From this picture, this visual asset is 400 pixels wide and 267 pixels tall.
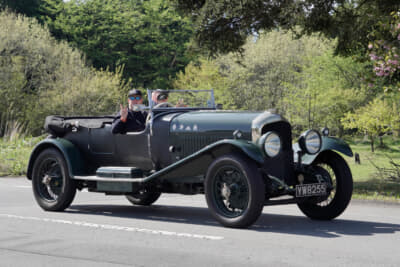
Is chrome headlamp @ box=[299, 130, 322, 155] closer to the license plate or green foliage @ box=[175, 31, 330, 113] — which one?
the license plate

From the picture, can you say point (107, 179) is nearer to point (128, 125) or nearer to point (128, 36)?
point (128, 125)

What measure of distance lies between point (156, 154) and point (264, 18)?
6.41 m

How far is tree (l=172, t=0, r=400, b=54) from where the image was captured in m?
13.3

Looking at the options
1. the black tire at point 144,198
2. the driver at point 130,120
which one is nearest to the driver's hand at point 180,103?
the driver at point 130,120

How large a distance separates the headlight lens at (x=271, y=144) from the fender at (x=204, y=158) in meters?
0.14

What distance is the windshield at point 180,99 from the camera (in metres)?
9.25

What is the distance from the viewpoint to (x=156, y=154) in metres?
8.89

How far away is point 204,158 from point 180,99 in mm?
1900

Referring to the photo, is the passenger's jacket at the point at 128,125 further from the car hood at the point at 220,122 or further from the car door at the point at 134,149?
the car hood at the point at 220,122

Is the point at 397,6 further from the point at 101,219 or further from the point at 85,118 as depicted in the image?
the point at 101,219

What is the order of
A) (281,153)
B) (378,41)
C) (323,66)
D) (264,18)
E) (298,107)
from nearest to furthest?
(281,153) → (378,41) → (264,18) → (298,107) → (323,66)

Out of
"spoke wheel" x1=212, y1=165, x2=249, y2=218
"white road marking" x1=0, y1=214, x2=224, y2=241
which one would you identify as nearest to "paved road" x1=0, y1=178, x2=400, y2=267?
"white road marking" x1=0, y1=214, x2=224, y2=241

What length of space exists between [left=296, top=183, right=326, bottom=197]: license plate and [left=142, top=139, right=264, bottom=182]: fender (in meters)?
0.70

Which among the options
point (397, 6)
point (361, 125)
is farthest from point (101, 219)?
point (361, 125)
